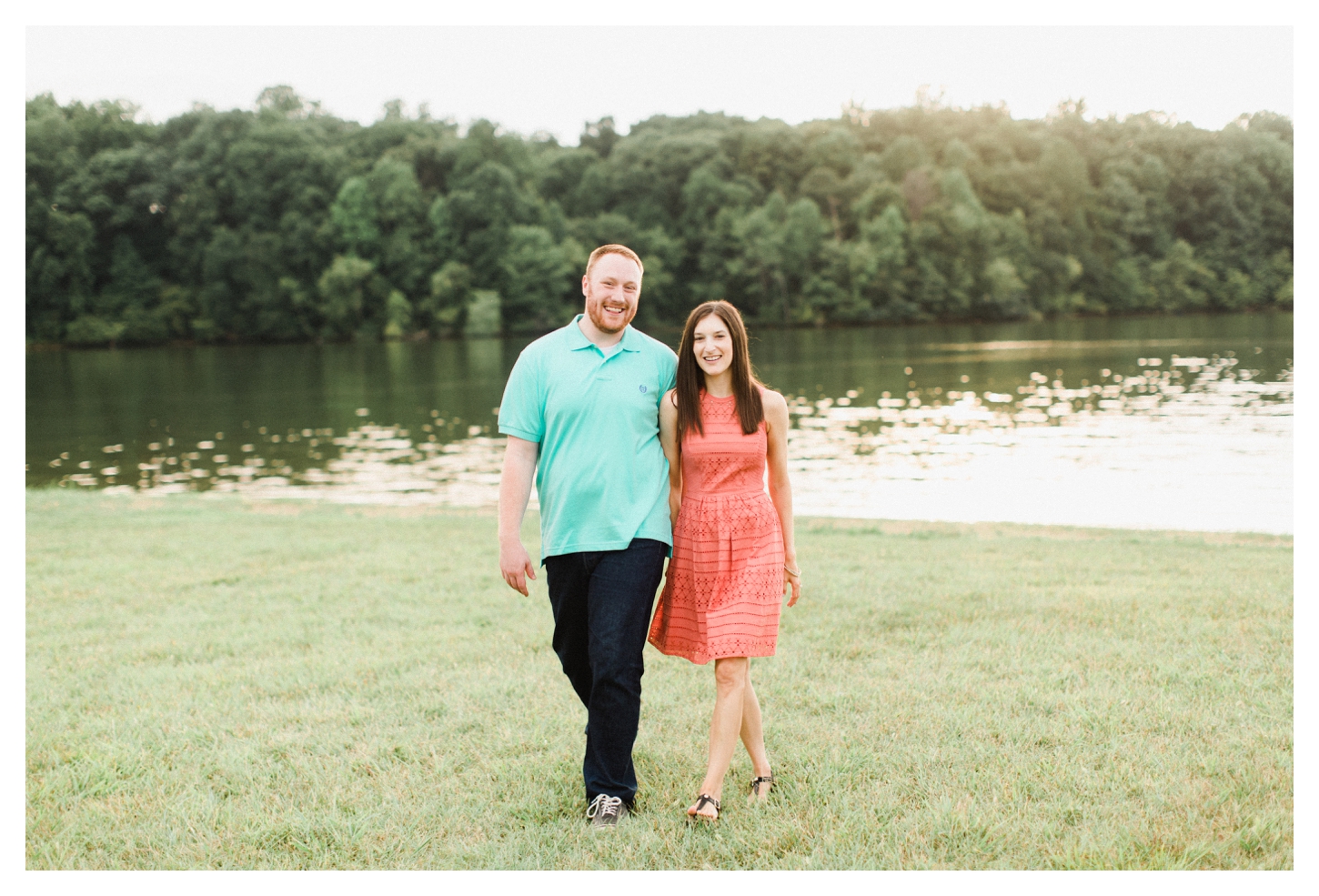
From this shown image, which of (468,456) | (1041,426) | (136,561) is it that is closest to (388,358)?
(468,456)

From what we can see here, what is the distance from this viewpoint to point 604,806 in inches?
154

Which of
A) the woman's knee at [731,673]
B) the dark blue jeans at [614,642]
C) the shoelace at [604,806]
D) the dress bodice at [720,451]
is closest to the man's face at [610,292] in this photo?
the dress bodice at [720,451]

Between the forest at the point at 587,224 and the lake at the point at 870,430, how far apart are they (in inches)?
873

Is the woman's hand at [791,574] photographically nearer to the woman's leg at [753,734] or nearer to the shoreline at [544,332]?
the woman's leg at [753,734]

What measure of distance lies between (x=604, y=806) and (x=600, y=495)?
1.20 m

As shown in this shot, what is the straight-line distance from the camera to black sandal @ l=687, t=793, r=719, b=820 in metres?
3.88

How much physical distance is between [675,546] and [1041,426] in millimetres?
24117

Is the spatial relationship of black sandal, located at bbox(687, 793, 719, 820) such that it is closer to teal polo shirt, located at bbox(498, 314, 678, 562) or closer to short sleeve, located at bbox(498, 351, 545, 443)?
teal polo shirt, located at bbox(498, 314, 678, 562)

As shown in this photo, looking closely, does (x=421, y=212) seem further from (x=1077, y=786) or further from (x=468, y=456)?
(x=1077, y=786)

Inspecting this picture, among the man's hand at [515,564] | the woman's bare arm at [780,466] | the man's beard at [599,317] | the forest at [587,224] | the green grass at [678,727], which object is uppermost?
the forest at [587,224]

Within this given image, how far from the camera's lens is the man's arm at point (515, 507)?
4012 millimetres

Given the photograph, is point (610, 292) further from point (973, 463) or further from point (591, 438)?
point (973, 463)

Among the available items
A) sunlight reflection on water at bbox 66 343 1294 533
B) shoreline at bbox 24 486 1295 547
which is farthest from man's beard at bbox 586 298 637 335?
sunlight reflection on water at bbox 66 343 1294 533

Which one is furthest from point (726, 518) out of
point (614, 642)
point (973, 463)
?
point (973, 463)
